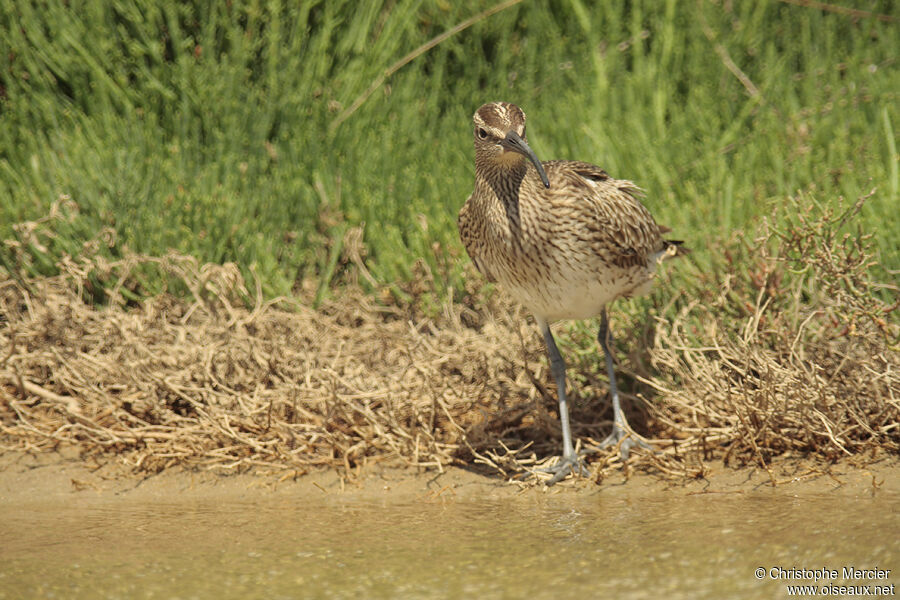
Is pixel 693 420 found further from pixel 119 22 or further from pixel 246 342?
pixel 119 22

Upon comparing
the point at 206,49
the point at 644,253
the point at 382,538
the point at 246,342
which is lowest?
the point at 382,538

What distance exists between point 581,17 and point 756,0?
143cm

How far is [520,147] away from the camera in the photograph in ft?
16.1

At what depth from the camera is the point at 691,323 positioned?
5.97 m

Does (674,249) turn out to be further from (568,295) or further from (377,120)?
(377,120)

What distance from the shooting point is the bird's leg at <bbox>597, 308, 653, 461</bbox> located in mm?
5469

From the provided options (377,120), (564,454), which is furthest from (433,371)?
(377,120)

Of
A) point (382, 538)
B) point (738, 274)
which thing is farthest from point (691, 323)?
point (382, 538)

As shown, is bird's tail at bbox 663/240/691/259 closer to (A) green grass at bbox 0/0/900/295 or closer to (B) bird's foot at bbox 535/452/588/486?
(A) green grass at bbox 0/0/900/295

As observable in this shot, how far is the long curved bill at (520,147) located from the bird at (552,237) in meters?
0.01

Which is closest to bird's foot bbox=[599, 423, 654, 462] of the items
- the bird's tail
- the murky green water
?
the murky green water

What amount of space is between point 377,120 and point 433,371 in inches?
92.2

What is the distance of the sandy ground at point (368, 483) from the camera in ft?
16.9

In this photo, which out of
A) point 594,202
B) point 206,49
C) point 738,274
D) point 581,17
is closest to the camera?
point 594,202
